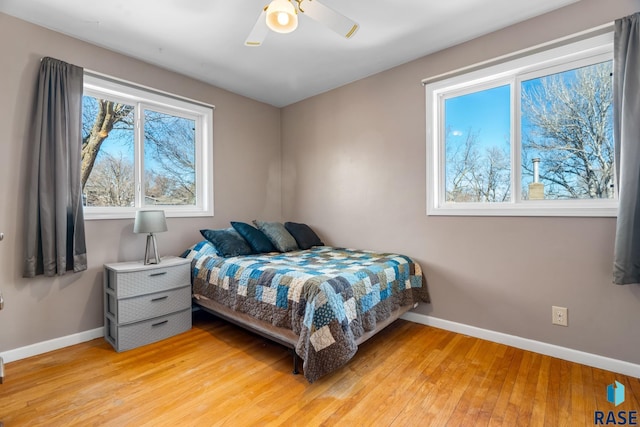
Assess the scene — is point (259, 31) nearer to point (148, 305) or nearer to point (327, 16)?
point (327, 16)

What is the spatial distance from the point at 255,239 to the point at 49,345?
1.80m

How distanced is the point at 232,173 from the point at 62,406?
2.54 meters

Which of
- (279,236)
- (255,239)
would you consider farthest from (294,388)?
(279,236)

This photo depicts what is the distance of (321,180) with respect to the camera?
12.3 ft

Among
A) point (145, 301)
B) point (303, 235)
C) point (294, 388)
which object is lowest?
point (294, 388)

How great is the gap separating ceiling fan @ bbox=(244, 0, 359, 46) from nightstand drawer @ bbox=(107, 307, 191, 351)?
7.55 ft

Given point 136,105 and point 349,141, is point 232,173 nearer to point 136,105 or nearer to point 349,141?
point 136,105

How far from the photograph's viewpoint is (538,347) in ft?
7.47

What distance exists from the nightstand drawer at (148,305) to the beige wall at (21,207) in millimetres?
296

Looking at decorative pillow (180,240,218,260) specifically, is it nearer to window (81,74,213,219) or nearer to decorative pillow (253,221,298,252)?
window (81,74,213,219)

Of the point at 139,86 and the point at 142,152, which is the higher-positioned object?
the point at 139,86

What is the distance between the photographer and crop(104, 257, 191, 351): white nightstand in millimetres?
2365

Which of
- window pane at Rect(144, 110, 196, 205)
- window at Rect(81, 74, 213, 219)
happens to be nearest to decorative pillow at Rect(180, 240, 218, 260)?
window at Rect(81, 74, 213, 219)

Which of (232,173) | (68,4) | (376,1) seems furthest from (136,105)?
(376,1)
